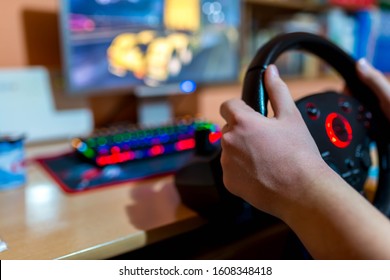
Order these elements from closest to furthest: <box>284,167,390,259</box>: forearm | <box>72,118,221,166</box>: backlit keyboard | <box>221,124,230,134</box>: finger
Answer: <box>284,167,390,259</box>: forearm
<box>221,124,230,134</box>: finger
<box>72,118,221,166</box>: backlit keyboard

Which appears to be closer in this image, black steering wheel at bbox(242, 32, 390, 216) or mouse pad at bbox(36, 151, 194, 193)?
black steering wheel at bbox(242, 32, 390, 216)

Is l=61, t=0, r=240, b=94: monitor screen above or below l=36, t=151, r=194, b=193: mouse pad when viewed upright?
above

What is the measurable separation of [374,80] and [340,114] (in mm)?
117

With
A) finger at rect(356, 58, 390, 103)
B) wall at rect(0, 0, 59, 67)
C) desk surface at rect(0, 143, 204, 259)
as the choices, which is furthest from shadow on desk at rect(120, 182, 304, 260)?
wall at rect(0, 0, 59, 67)

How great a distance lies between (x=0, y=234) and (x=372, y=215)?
466 mm

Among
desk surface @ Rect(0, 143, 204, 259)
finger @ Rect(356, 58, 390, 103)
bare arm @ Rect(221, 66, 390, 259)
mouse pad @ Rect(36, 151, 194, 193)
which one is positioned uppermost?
finger @ Rect(356, 58, 390, 103)

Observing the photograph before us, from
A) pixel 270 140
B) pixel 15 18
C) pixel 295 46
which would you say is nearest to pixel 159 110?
pixel 15 18

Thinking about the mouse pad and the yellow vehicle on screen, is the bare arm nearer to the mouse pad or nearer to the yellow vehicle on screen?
the mouse pad

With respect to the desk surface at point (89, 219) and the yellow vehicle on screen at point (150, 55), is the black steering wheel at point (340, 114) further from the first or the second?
the yellow vehicle on screen at point (150, 55)

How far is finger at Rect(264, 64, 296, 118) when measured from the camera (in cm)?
42

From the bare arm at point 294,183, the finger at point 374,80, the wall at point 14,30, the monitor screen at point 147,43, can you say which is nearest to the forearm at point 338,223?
the bare arm at point 294,183

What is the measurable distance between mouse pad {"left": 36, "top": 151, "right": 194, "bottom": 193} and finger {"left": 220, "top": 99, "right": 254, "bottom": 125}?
0.22m

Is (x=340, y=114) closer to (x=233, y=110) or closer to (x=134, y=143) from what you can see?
(x=233, y=110)
